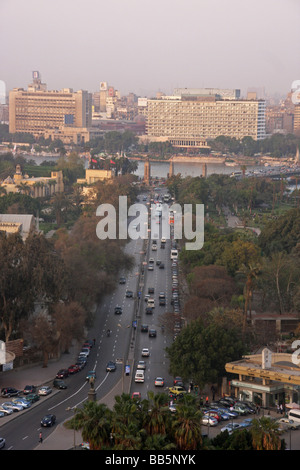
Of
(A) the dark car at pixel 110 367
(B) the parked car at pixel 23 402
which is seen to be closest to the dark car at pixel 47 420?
(B) the parked car at pixel 23 402

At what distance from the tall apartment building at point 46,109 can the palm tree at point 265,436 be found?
73497 mm

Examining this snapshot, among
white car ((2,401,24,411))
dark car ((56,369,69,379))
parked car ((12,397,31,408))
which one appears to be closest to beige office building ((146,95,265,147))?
dark car ((56,369,69,379))

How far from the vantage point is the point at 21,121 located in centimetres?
8419

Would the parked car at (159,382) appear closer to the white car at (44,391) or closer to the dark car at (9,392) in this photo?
the white car at (44,391)

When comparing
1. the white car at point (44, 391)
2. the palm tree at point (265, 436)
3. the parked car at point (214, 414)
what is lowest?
the white car at point (44, 391)

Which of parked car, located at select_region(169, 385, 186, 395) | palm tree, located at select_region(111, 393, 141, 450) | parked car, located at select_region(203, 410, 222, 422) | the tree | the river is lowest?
the river

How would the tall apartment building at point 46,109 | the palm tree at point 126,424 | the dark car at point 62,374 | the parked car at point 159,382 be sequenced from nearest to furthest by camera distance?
the palm tree at point 126,424 < the parked car at point 159,382 < the dark car at point 62,374 < the tall apartment building at point 46,109

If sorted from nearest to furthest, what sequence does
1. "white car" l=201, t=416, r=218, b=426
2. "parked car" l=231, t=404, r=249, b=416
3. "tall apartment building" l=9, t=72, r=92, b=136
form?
"white car" l=201, t=416, r=218, b=426 → "parked car" l=231, t=404, r=249, b=416 → "tall apartment building" l=9, t=72, r=92, b=136

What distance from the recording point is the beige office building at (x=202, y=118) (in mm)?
79438

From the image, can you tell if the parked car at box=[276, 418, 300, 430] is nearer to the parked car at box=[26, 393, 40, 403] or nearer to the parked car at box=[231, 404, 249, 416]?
the parked car at box=[231, 404, 249, 416]

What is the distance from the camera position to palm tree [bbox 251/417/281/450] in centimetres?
943
